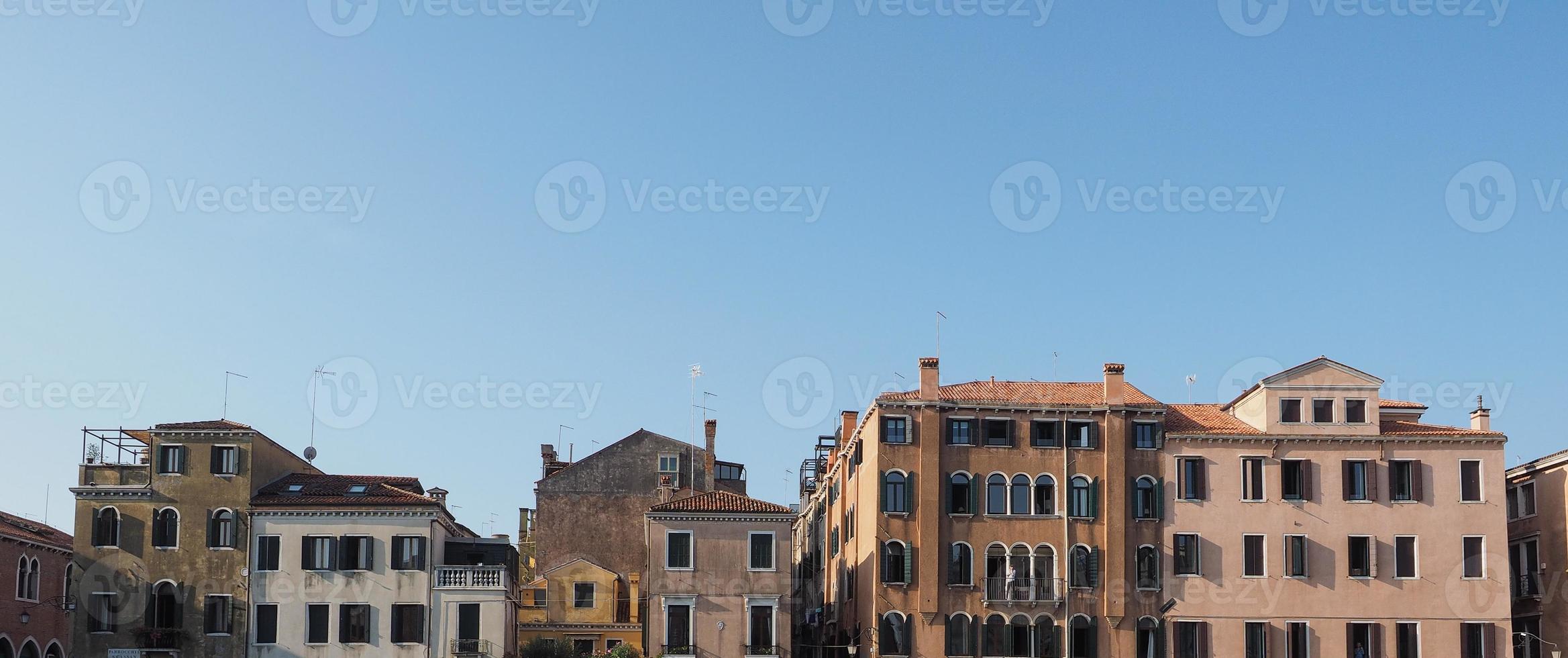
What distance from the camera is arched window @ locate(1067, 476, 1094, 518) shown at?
214ft

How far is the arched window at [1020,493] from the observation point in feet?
215

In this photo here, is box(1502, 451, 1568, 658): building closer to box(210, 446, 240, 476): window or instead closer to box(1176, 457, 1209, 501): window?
box(1176, 457, 1209, 501): window

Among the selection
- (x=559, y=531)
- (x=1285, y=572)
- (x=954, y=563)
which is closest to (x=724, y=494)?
(x=954, y=563)

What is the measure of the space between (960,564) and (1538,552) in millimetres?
25512

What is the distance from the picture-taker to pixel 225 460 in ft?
216

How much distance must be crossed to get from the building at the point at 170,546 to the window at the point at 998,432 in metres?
30.3

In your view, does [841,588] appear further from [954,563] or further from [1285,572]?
[1285,572]

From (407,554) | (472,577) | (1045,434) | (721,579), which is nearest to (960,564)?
(1045,434)

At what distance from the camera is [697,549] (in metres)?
64.8

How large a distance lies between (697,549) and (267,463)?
1899 cm

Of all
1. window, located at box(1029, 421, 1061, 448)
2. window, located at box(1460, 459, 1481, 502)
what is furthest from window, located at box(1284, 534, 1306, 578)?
window, located at box(1029, 421, 1061, 448)

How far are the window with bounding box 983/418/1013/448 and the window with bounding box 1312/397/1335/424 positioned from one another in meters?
12.6

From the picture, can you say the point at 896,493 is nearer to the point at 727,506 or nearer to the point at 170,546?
the point at 727,506

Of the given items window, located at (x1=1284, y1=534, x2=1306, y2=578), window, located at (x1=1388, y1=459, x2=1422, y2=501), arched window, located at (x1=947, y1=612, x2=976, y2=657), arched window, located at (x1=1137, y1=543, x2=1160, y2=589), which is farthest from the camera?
window, located at (x1=1388, y1=459, x2=1422, y2=501)
